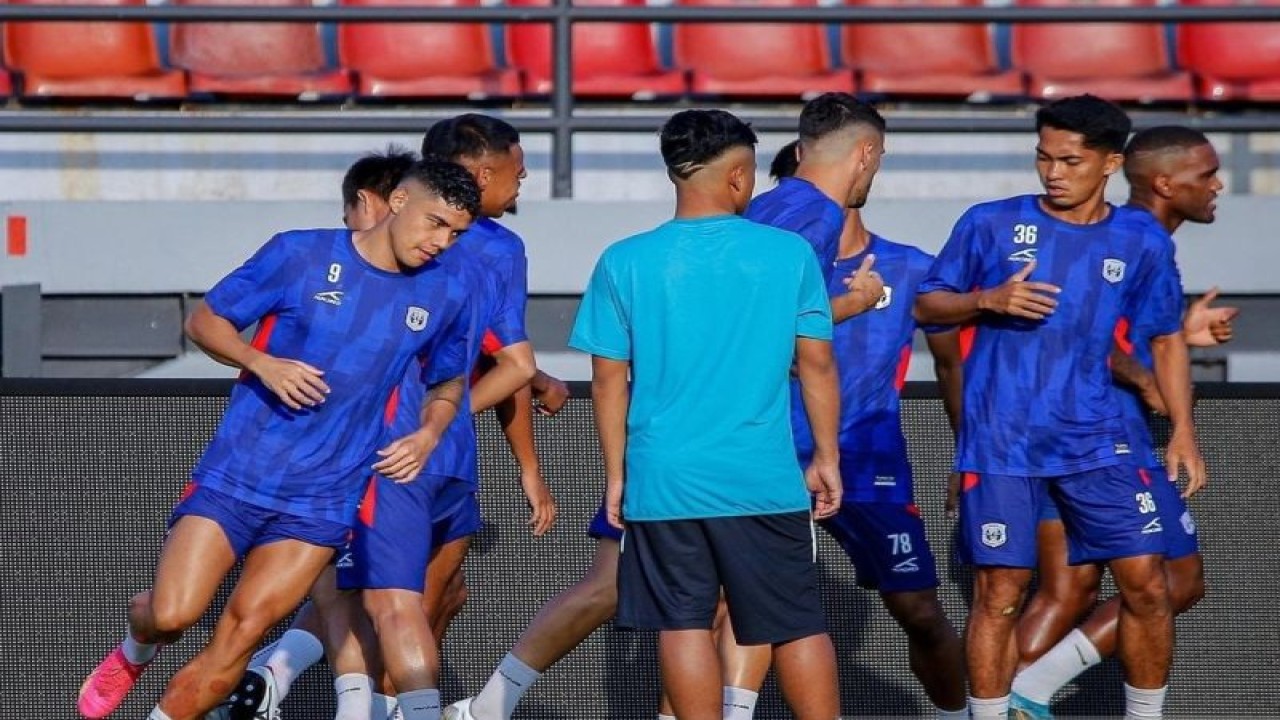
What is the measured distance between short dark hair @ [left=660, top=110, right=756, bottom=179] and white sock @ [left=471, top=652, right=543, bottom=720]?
2076 mm

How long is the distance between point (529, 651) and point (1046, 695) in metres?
1.80

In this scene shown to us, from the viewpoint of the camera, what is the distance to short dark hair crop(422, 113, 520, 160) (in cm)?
673

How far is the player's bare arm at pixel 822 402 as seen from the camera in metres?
5.54

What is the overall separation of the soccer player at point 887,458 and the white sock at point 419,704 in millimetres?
1591

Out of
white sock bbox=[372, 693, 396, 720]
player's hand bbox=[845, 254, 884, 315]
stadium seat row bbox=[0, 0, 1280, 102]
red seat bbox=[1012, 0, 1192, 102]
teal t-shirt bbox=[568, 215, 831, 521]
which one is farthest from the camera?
red seat bbox=[1012, 0, 1192, 102]

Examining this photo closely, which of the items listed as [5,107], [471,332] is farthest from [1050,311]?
A: [5,107]

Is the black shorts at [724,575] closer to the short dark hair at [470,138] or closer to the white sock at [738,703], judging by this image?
the white sock at [738,703]

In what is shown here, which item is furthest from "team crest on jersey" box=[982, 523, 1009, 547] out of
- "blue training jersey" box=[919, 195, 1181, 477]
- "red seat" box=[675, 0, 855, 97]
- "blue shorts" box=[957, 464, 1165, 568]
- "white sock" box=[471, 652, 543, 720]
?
"red seat" box=[675, 0, 855, 97]

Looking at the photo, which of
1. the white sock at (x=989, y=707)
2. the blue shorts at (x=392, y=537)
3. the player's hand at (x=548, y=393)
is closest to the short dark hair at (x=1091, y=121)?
the white sock at (x=989, y=707)

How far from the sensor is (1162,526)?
6613 millimetres

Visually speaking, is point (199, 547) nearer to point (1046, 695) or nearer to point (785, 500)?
point (785, 500)

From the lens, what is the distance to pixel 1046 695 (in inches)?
270

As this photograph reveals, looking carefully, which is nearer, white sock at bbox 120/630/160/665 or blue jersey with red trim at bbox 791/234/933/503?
white sock at bbox 120/630/160/665

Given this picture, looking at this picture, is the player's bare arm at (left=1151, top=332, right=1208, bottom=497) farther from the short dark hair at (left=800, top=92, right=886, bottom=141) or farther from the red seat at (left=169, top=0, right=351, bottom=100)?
the red seat at (left=169, top=0, right=351, bottom=100)
